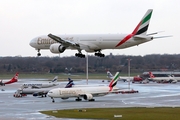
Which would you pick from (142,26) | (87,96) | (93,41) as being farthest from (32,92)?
(142,26)

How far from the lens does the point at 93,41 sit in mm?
75812

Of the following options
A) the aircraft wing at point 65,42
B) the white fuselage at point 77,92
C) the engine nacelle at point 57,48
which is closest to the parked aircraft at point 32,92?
the white fuselage at point 77,92

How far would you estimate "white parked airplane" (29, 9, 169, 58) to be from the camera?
73.4 meters

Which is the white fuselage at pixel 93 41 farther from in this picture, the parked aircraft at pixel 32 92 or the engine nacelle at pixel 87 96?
the parked aircraft at pixel 32 92

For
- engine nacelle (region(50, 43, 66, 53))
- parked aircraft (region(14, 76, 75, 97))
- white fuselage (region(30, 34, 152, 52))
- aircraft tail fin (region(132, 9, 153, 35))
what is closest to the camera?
white fuselage (region(30, 34, 152, 52))

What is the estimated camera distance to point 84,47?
77.1 metres

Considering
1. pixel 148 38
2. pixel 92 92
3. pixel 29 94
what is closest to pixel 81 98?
pixel 92 92

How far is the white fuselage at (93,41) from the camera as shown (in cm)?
7331

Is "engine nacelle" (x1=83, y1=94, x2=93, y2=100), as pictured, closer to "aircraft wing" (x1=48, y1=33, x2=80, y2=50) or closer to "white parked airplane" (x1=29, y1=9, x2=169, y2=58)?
"white parked airplane" (x1=29, y1=9, x2=169, y2=58)

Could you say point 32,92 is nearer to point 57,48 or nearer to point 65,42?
point 57,48

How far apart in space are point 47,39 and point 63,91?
3735 cm

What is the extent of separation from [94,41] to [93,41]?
167mm

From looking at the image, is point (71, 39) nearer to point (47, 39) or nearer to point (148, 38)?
point (47, 39)

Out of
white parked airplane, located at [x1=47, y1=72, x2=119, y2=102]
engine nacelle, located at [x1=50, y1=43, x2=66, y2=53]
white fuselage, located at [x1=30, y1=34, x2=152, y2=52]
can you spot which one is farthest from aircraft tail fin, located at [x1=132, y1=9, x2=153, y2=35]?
white parked airplane, located at [x1=47, y1=72, x2=119, y2=102]
